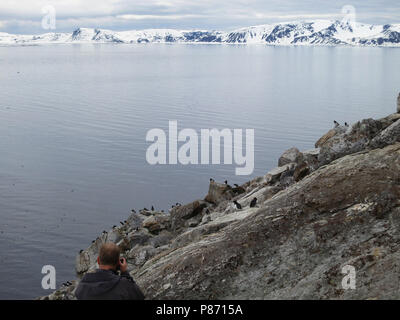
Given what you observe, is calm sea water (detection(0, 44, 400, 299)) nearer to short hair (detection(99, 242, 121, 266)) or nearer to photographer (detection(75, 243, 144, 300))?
photographer (detection(75, 243, 144, 300))

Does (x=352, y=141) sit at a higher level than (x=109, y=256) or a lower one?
higher

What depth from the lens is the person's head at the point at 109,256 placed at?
8461 mm

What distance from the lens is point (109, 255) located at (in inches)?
333

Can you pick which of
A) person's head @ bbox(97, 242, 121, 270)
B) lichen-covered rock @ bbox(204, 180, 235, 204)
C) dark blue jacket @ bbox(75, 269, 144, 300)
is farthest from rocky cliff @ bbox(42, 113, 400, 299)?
lichen-covered rock @ bbox(204, 180, 235, 204)

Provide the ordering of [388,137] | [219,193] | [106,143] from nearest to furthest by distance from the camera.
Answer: [388,137] < [219,193] < [106,143]

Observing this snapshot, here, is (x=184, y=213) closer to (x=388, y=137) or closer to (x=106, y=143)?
(x=388, y=137)

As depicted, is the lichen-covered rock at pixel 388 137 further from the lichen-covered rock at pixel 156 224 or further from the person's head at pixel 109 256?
the lichen-covered rock at pixel 156 224

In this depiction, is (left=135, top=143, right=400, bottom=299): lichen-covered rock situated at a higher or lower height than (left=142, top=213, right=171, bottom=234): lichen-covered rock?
higher

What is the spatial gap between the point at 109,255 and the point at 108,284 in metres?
0.52

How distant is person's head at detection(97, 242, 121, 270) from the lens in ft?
27.8

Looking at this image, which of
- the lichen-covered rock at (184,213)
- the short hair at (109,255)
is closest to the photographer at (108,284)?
the short hair at (109,255)

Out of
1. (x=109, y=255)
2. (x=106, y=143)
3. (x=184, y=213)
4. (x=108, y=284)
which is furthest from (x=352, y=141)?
(x=106, y=143)

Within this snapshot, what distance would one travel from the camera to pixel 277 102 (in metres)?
108

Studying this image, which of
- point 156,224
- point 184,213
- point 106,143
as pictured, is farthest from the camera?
point 106,143
